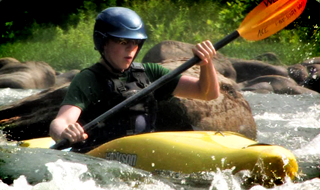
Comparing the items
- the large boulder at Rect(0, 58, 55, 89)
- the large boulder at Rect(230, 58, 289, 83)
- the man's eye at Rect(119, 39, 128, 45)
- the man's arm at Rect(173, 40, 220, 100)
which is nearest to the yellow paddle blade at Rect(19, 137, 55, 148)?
the man's eye at Rect(119, 39, 128, 45)

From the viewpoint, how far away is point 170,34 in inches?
664

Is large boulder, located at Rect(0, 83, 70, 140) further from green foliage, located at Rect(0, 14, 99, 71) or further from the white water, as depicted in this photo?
green foliage, located at Rect(0, 14, 99, 71)

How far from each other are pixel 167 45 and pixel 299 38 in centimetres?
577

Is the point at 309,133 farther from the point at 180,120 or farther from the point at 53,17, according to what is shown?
the point at 53,17

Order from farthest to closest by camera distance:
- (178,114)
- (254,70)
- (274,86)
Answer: (254,70), (274,86), (178,114)

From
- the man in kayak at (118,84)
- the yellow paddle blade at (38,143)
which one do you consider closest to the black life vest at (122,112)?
the man in kayak at (118,84)

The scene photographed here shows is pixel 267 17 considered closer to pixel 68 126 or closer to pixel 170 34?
pixel 68 126

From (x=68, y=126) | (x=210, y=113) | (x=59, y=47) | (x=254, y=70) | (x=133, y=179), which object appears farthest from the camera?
(x=59, y=47)

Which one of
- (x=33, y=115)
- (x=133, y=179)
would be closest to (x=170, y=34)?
(x=33, y=115)

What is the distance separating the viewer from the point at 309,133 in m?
7.32

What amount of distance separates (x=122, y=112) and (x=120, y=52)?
1.28 ft

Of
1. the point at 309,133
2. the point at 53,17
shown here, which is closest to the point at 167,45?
the point at 309,133

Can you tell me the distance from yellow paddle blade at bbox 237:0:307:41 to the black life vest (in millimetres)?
799

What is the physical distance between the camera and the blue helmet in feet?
14.2
